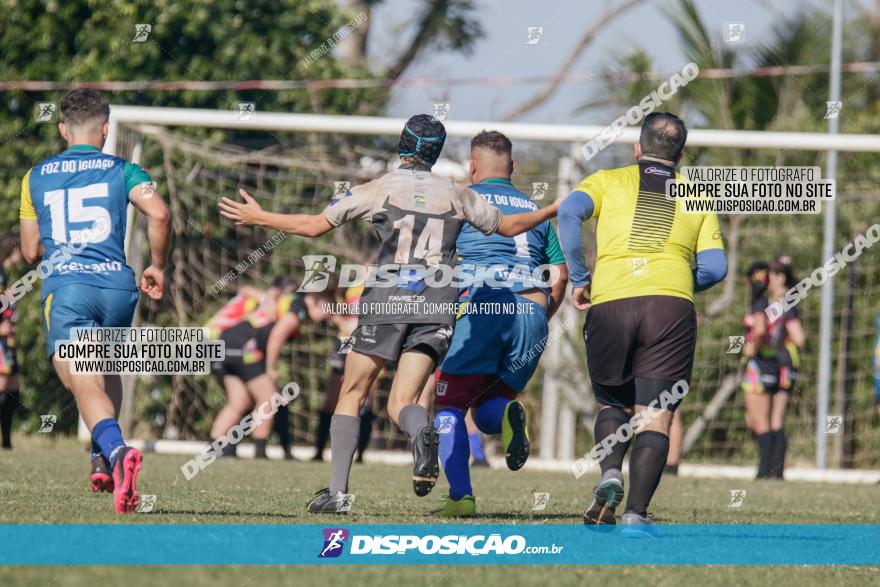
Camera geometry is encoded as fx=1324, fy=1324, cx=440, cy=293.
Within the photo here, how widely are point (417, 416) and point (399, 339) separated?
16.2 inches

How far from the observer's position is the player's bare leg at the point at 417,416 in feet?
19.9

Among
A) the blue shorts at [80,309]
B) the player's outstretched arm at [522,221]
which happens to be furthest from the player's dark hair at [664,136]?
the blue shorts at [80,309]

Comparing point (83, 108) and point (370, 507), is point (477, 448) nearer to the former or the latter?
point (370, 507)

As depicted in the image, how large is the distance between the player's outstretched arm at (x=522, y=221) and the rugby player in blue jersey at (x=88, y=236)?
68.8 inches

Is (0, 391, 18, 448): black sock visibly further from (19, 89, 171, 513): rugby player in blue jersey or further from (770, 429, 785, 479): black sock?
(770, 429, 785, 479): black sock

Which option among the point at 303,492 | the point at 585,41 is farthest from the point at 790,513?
the point at 585,41

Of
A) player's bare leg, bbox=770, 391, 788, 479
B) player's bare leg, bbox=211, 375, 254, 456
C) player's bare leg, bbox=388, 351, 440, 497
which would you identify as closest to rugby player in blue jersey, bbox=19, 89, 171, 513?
player's bare leg, bbox=388, 351, 440, 497

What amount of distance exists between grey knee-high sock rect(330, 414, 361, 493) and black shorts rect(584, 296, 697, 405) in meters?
1.28

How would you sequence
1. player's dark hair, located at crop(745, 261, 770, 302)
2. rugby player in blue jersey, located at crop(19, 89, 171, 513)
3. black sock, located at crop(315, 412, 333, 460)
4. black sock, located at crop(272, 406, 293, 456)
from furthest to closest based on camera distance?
black sock, located at crop(272, 406, 293, 456)
black sock, located at crop(315, 412, 333, 460)
player's dark hair, located at crop(745, 261, 770, 302)
rugby player in blue jersey, located at crop(19, 89, 171, 513)

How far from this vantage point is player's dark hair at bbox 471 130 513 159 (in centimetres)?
767

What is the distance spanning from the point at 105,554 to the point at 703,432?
12563 millimetres

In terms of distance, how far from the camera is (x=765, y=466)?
13.3 meters

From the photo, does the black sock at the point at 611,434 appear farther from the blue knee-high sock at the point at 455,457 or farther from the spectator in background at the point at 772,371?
the spectator in background at the point at 772,371

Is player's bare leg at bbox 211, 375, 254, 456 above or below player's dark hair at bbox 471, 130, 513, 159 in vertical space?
below
